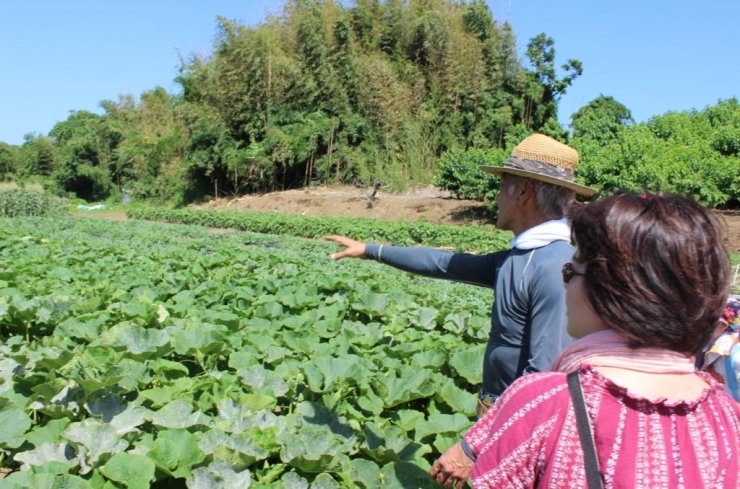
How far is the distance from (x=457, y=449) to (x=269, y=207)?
79.8ft

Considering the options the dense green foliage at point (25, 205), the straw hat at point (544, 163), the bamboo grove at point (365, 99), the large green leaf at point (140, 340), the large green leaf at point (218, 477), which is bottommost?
the dense green foliage at point (25, 205)

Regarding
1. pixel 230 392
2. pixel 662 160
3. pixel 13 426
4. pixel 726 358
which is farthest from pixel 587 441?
pixel 662 160

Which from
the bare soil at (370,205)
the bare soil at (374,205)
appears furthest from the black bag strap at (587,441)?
the bare soil at (370,205)

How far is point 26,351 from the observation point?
2.67m

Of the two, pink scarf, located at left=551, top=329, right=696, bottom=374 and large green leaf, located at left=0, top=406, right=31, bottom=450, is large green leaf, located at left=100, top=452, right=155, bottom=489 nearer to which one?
large green leaf, located at left=0, top=406, right=31, bottom=450

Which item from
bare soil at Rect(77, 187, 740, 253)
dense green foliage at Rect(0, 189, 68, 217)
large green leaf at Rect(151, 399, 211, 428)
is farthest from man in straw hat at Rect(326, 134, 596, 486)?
dense green foliage at Rect(0, 189, 68, 217)

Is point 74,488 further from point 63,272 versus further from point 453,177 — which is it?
point 453,177

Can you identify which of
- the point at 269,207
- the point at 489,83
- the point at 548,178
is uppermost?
the point at 489,83

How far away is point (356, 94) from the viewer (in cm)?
2828

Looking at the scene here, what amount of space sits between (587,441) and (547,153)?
113 cm

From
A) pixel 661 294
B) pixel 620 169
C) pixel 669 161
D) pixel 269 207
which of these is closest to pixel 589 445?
pixel 661 294

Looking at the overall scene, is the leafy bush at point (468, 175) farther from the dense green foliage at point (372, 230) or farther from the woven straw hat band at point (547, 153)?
the woven straw hat band at point (547, 153)

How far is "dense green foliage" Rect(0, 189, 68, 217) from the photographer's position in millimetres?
25359

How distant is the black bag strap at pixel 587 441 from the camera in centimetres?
108
